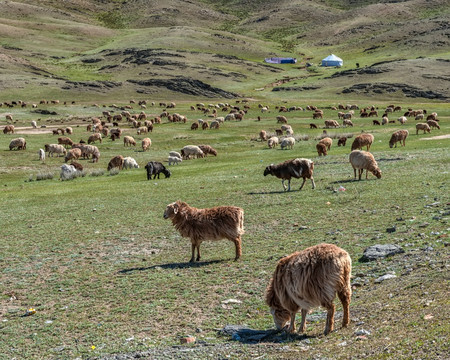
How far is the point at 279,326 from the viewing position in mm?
8406

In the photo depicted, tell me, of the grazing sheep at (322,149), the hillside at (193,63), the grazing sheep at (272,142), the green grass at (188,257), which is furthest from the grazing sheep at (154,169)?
the hillside at (193,63)

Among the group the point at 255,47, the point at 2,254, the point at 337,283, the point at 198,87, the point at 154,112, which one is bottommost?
the point at 2,254

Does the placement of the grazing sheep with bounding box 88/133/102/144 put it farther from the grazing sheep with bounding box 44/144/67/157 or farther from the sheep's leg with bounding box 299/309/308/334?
the sheep's leg with bounding box 299/309/308/334

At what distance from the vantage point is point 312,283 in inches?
307

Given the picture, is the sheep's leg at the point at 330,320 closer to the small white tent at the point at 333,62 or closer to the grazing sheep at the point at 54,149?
the grazing sheep at the point at 54,149

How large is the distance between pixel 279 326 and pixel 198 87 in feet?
363

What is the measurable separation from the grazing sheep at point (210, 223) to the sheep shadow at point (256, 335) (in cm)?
413

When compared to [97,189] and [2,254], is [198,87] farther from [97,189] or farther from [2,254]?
[2,254]

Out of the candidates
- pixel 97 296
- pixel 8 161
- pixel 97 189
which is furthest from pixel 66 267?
pixel 8 161

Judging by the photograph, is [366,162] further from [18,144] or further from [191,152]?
[18,144]

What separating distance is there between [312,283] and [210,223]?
17.8ft

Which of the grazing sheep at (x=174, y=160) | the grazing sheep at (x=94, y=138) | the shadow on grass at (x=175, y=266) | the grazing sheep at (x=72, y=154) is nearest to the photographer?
the shadow on grass at (x=175, y=266)

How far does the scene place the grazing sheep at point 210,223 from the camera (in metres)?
12.8

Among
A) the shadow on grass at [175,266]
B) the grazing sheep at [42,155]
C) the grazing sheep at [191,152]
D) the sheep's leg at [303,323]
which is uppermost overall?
the grazing sheep at [191,152]
